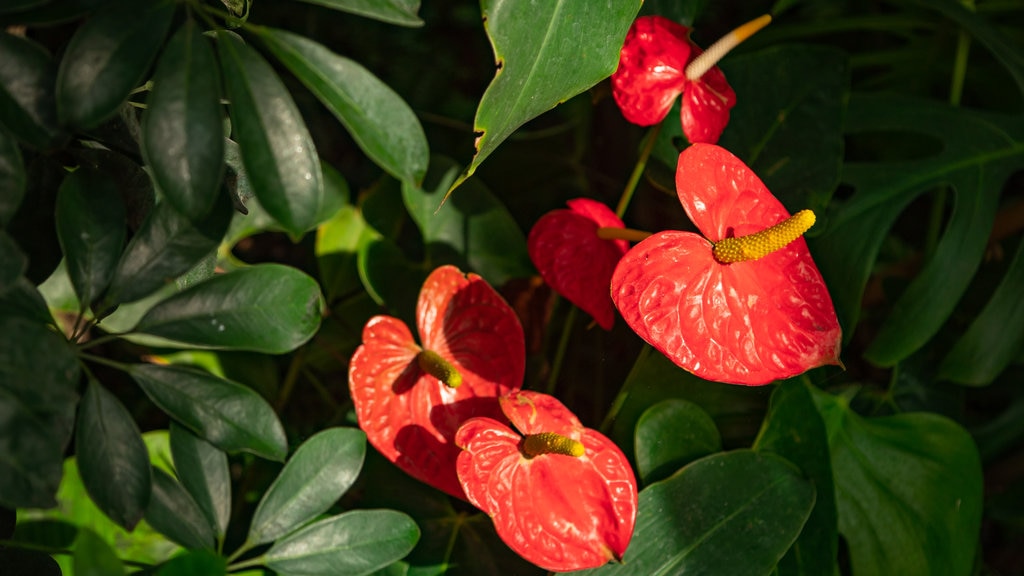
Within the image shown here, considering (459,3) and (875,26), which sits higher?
(875,26)

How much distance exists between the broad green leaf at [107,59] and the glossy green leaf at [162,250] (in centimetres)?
11

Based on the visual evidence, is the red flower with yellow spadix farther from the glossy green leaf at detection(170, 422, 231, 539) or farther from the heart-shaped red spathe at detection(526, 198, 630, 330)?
the glossy green leaf at detection(170, 422, 231, 539)

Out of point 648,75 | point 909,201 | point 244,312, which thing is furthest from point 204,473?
point 909,201

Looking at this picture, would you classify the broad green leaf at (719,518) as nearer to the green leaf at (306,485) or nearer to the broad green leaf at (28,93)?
the green leaf at (306,485)

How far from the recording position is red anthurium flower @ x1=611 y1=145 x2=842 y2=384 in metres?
0.55

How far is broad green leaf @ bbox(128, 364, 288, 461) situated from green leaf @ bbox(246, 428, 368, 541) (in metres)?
0.05

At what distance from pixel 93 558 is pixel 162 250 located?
214 mm

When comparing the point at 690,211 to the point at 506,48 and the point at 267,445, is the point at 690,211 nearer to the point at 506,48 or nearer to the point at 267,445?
the point at 506,48

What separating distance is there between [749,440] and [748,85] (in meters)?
0.39

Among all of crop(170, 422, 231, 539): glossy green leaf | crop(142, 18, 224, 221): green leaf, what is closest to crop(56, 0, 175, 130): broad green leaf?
crop(142, 18, 224, 221): green leaf

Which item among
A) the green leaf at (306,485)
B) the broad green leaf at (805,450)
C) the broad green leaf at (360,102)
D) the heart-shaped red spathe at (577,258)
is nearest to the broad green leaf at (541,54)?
the broad green leaf at (360,102)

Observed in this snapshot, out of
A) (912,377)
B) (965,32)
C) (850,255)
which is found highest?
(965,32)

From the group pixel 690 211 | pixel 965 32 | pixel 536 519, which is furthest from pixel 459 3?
pixel 536 519

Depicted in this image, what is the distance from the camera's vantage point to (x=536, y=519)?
22.2 inches
